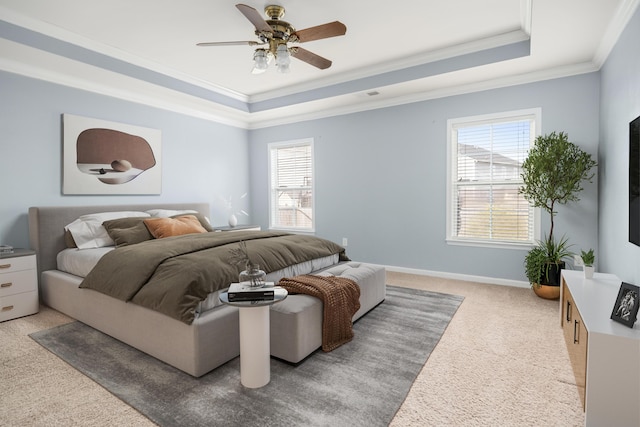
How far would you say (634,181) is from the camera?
229 cm

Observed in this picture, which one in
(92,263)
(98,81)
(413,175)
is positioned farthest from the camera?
(413,175)

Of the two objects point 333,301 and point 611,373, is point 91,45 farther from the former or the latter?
point 611,373

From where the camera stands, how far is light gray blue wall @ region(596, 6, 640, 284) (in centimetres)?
246

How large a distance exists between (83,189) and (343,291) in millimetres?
3393

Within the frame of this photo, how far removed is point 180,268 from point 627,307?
2569 mm

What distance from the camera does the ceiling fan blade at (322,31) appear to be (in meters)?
2.60

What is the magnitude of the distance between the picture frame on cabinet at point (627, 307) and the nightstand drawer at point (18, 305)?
14.9 feet

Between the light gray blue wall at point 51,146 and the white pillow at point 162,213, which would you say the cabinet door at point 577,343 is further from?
the light gray blue wall at point 51,146

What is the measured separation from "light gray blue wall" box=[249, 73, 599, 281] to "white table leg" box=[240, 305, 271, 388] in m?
3.23

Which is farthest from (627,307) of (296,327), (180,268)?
(180,268)

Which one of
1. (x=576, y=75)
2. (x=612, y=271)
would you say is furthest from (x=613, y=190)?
(x=576, y=75)

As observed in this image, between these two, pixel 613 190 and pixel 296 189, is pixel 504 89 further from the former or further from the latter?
pixel 296 189

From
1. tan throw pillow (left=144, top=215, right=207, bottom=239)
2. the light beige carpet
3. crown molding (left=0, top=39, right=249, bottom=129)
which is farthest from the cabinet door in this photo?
crown molding (left=0, top=39, right=249, bottom=129)

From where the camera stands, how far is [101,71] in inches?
148
